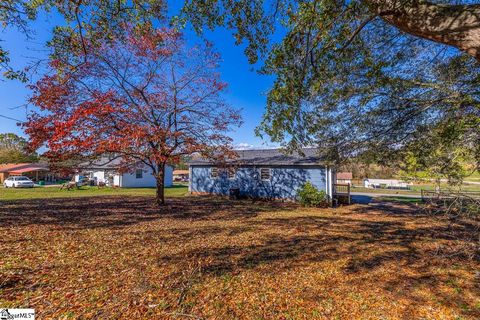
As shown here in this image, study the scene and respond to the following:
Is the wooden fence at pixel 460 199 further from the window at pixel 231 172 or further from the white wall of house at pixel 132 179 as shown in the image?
the white wall of house at pixel 132 179

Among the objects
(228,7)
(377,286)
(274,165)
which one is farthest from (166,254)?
(274,165)

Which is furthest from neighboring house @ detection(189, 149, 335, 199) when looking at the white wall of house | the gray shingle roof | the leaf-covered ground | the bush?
the white wall of house

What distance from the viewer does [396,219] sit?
31.4 ft

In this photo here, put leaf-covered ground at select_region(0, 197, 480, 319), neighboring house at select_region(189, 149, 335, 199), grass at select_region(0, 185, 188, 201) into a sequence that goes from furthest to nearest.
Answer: grass at select_region(0, 185, 188, 201)
neighboring house at select_region(189, 149, 335, 199)
leaf-covered ground at select_region(0, 197, 480, 319)

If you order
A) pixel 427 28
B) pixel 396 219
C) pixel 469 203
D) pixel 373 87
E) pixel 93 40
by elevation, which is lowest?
pixel 396 219

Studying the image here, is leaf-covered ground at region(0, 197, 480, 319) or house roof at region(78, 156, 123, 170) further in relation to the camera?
house roof at region(78, 156, 123, 170)

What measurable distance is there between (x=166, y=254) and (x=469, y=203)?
5.39 meters

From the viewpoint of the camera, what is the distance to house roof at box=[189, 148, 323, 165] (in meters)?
14.2

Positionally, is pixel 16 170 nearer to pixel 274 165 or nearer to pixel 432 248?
pixel 274 165

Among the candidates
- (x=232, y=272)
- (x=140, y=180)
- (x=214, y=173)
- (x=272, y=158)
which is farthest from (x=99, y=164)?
(x=232, y=272)

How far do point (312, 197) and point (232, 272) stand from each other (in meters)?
9.57

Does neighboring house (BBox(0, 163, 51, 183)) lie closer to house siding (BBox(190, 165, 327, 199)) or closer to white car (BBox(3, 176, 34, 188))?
white car (BBox(3, 176, 34, 188))

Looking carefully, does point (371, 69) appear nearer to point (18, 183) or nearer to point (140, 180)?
point (140, 180)

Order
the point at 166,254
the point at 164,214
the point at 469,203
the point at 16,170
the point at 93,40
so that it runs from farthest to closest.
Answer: the point at 16,170
the point at 164,214
the point at 93,40
the point at 166,254
the point at 469,203
